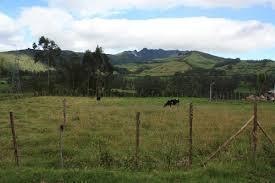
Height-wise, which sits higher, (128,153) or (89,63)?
(89,63)

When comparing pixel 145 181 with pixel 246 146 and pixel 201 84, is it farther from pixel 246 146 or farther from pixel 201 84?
pixel 201 84

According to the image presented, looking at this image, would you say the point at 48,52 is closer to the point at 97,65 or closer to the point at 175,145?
the point at 97,65

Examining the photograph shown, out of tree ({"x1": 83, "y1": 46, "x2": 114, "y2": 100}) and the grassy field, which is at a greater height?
tree ({"x1": 83, "y1": 46, "x2": 114, "y2": 100})

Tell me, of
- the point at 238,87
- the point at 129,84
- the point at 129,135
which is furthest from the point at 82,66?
the point at 129,135

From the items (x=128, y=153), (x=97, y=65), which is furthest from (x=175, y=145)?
(x=97, y=65)

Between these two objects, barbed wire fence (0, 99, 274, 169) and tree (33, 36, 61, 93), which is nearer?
barbed wire fence (0, 99, 274, 169)

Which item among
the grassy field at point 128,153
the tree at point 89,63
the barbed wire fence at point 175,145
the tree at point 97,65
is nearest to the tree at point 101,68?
the tree at point 97,65

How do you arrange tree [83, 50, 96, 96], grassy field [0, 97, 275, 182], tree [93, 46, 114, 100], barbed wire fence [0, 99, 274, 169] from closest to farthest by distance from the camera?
1. grassy field [0, 97, 275, 182]
2. barbed wire fence [0, 99, 274, 169]
3. tree [93, 46, 114, 100]
4. tree [83, 50, 96, 96]

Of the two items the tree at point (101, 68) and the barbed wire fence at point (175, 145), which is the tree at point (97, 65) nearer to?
the tree at point (101, 68)

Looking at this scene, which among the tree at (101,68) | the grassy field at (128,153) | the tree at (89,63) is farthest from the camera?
the tree at (89,63)

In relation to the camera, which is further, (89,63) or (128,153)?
(89,63)

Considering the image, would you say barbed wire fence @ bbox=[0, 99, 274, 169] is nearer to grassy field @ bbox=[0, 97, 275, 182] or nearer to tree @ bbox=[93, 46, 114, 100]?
grassy field @ bbox=[0, 97, 275, 182]

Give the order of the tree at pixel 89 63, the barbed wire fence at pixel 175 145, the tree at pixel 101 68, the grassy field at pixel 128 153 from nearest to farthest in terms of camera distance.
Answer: the grassy field at pixel 128 153 < the barbed wire fence at pixel 175 145 < the tree at pixel 101 68 < the tree at pixel 89 63

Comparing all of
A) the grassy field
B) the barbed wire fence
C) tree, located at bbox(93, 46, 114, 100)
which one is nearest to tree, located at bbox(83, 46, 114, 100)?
tree, located at bbox(93, 46, 114, 100)
